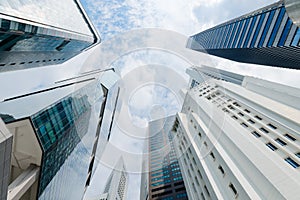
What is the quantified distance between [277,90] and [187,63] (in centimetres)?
1709

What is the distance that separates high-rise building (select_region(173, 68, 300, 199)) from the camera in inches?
488

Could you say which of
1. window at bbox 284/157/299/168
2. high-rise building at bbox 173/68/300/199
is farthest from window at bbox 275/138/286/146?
window at bbox 284/157/299/168

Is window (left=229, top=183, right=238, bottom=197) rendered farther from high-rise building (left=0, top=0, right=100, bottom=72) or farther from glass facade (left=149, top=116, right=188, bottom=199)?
glass facade (left=149, top=116, right=188, bottom=199)

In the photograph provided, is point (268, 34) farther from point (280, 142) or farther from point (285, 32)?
point (280, 142)

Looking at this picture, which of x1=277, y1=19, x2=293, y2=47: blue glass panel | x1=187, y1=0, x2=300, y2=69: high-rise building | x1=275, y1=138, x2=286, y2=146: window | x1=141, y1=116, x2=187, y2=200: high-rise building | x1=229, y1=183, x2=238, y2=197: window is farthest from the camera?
x1=141, y1=116, x2=187, y2=200: high-rise building

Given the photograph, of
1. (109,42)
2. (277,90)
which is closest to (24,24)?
(109,42)

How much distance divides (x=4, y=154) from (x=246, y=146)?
17309 millimetres

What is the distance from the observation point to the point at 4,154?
26.1 ft

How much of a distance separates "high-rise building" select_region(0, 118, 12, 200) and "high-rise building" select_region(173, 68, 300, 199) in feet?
47.6

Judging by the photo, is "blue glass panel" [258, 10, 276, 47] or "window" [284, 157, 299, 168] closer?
"window" [284, 157, 299, 168]

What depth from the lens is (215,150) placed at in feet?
62.9

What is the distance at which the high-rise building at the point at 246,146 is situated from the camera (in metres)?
12.4

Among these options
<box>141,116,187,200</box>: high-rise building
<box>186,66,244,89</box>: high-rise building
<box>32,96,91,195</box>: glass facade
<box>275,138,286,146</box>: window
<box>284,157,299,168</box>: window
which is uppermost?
<box>186,66,244,89</box>: high-rise building

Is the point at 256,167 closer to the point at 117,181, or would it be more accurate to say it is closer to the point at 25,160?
the point at 25,160
